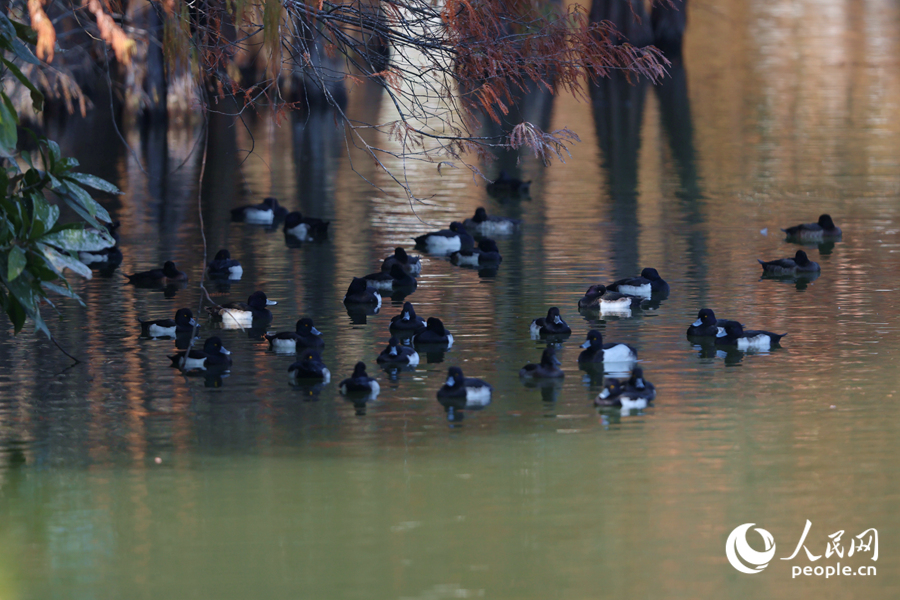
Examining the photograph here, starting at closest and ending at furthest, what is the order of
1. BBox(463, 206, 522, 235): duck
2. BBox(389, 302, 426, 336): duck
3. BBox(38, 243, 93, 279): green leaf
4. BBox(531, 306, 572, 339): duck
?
BBox(38, 243, 93, 279): green leaf < BBox(531, 306, 572, 339): duck < BBox(389, 302, 426, 336): duck < BBox(463, 206, 522, 235): duck

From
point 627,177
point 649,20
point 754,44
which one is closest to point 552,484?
point 627,177

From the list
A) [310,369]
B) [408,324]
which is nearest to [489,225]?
[408,324]

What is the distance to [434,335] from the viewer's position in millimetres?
13320

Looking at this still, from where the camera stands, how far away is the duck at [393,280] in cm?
1647

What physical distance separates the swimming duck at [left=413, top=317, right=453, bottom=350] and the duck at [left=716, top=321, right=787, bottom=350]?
2.78m

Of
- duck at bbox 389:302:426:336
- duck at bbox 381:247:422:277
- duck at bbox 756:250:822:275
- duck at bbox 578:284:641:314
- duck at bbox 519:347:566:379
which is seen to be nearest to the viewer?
duck at bbox 519:347:566:379

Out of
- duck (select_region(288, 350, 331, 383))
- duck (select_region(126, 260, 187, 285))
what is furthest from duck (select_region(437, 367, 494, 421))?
duck (select_region(126, 260, 187, 285))

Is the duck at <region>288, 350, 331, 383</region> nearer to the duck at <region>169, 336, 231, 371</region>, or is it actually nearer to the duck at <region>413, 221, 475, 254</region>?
the duck at <region>169, 336, 231, 371</region>

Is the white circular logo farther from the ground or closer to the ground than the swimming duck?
closer to the ground

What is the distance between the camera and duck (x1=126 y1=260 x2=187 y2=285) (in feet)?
56.2

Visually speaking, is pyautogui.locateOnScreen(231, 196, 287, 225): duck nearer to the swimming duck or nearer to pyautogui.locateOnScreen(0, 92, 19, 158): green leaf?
the swimming duck

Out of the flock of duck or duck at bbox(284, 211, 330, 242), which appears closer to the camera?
the flock of duck

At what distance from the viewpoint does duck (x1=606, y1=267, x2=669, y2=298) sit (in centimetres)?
1525

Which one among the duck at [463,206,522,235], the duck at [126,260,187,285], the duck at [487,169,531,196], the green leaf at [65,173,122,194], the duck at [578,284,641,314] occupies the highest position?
the green leaf at [65,173,122,194]
